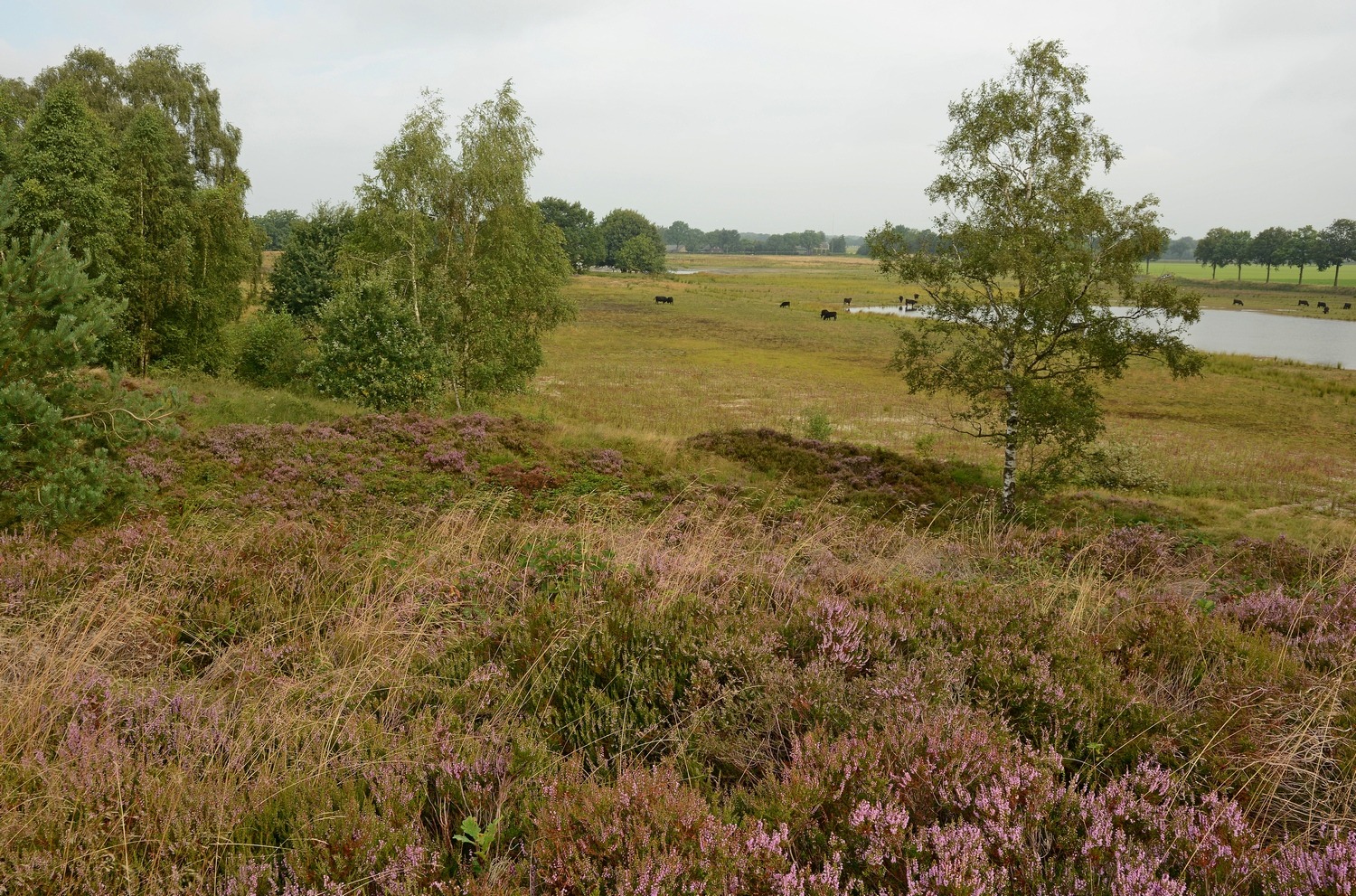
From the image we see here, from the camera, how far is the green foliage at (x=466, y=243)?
2698 cm

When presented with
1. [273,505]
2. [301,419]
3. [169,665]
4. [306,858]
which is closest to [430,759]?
[306,858]

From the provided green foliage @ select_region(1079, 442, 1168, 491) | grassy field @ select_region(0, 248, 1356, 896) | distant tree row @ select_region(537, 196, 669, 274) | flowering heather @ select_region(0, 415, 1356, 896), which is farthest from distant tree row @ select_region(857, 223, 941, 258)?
distant tree row @ select_region(537, 196, 669, 274)

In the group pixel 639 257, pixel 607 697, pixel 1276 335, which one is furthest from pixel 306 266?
pixel 639 257

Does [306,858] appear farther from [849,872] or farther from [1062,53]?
[1062,53]

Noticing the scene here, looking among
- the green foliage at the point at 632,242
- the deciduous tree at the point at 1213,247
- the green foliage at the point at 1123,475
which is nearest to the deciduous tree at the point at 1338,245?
the deciduous tree at the point at 1213,247

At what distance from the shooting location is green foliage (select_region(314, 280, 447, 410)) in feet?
75.4

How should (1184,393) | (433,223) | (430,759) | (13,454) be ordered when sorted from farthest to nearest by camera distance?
(1184,393) → (433,223) → (13,454) → (430,759)

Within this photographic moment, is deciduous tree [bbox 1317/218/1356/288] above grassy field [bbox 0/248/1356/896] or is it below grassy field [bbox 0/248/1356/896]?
above

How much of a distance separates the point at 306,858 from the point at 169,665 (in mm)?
3019

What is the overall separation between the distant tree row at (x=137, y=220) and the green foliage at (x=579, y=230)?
111161 millimetres

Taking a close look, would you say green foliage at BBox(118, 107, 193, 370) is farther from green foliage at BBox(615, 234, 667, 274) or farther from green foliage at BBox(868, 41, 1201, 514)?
green foliage at BBox(615, 234, 667, 274)

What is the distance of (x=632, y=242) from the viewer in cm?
15000

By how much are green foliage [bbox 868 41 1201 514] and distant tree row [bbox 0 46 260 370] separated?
79.6 feet

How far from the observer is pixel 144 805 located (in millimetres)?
2834
